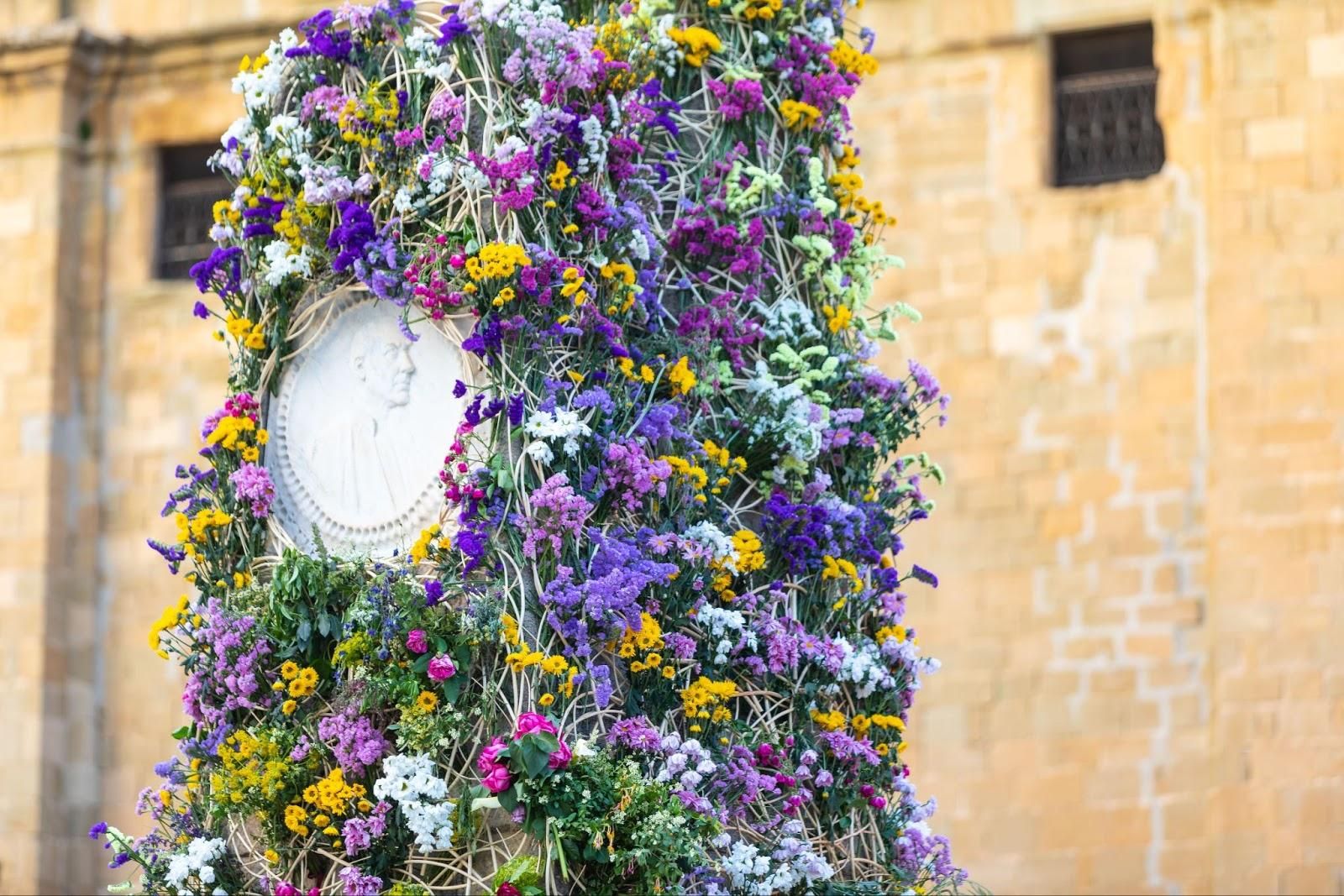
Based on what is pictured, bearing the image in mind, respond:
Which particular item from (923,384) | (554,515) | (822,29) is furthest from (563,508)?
(822,29)

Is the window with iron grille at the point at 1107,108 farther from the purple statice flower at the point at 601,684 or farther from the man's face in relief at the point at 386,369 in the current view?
the purple statice flower at the point at 601,684

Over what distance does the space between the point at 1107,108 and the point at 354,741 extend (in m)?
6.80

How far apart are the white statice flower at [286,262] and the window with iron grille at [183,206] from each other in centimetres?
748

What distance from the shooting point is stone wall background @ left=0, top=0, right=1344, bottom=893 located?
378 inches

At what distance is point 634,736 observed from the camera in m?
4.60

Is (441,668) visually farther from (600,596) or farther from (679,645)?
(679,645)

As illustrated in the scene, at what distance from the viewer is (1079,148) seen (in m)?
10.6

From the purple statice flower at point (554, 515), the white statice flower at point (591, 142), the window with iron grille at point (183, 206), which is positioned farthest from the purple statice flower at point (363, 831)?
the window with iron grille at point (183, 206)

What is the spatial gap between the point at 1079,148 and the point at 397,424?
251 inches

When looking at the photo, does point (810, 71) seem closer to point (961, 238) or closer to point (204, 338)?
point (961, 238)

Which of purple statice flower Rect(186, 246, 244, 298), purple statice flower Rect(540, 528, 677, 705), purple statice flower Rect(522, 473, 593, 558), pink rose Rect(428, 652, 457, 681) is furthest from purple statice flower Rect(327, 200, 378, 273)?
pink rose Rect(428, 652, 457, 681)

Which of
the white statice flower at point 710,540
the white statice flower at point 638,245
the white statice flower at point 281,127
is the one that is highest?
the white statice flower at point 281,127

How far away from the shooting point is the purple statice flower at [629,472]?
4.70m

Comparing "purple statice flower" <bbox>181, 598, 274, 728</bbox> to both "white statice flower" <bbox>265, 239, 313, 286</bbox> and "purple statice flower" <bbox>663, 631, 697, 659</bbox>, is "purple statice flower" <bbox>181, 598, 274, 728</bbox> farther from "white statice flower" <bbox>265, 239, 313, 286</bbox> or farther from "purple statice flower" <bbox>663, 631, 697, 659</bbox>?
"purple statice flower" <bbox>663, 631, 697, 659</bbox>
